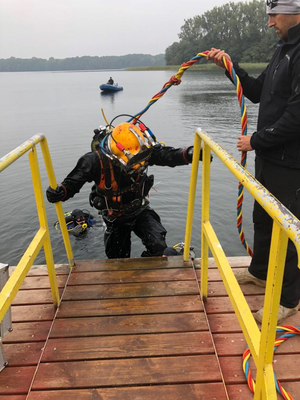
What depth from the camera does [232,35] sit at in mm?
78938

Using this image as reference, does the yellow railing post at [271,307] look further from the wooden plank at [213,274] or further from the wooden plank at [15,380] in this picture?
the wooden plank at [213,274]

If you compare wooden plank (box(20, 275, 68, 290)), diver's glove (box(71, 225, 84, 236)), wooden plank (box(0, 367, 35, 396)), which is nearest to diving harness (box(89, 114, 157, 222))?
wooden plank (box(20, 275, 68, 290))

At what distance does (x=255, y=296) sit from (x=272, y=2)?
2299mm

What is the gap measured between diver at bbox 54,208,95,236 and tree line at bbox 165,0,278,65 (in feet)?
197

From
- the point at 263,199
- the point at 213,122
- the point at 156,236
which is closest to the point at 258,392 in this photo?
the point at 263,199

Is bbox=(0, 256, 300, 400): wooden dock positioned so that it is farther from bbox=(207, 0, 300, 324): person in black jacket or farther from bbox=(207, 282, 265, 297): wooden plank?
bbox=(207, 0, 300, 324): person in black jacket

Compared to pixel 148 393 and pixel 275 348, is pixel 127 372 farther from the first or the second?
pixel 275 348

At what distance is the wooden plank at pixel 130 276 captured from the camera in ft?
10.7

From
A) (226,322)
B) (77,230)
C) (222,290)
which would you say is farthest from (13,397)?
(77,230)

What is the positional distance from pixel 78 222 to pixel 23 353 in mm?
4328

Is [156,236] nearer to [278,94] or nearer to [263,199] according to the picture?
[278,94]

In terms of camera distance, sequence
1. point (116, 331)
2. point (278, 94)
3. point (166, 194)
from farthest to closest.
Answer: point (166, 194) < point (116, 331) < point (278, 94)

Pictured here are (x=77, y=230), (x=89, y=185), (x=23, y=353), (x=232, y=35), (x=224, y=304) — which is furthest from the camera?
(x=232, y=35)

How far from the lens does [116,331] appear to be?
2.62 metres
